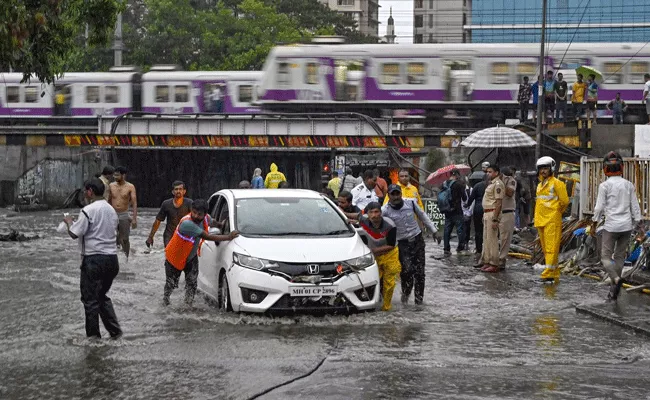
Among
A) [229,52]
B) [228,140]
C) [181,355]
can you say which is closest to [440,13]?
[229,52]

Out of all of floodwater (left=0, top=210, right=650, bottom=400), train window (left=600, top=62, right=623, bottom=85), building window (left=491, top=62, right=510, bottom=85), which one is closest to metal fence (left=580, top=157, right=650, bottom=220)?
floodwater (left=0, top=210, right=650, bottom=400)

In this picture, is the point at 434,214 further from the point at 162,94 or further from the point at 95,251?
the point at 162,94

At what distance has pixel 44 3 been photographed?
1342 cm

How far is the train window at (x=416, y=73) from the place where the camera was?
142ft

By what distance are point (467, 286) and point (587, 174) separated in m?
3.15

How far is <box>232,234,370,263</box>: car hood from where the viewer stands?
1198cm

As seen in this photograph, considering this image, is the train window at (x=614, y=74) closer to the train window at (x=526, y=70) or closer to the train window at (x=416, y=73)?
the train window at (x=526, y=70)

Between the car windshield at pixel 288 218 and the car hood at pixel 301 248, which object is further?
the car windshield at pixel 288 218

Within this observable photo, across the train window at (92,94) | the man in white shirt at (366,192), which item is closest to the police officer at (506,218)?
the man in white shirt at (366,192)

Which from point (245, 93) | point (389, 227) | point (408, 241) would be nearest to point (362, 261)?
point (389, 227)

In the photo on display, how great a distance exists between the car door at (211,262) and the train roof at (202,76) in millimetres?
34782

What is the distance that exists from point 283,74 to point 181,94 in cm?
726

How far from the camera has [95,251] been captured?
10.6m

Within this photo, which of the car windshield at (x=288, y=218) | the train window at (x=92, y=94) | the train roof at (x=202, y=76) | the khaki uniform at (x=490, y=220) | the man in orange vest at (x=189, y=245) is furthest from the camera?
the train window at (x=92, y=94)
